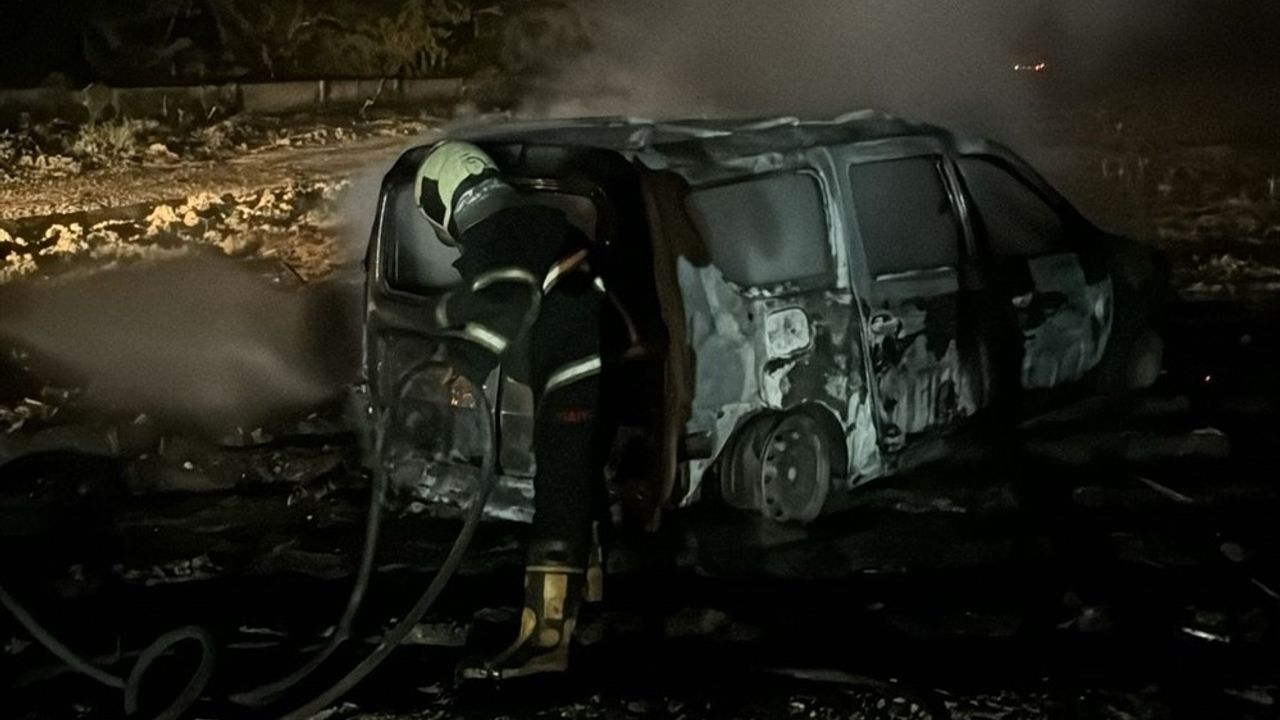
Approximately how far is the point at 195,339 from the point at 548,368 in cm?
541

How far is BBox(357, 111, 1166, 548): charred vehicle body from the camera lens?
5.17 meters

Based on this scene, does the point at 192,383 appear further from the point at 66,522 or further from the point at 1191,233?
the point at 1191,233

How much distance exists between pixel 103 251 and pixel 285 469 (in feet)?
19.2

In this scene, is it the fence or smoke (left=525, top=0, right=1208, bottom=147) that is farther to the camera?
smoke (left=525, top=0, right=1208, bottom=147)

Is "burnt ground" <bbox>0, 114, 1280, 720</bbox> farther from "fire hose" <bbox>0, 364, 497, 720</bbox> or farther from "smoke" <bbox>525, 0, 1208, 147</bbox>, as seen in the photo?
"smoke" <bbox>525, 0, 1208, 147</bbox>

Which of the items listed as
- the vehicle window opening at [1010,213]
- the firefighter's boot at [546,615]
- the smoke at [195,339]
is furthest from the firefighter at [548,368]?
the smoke at [195,339]

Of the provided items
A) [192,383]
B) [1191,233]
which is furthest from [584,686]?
[1191,233]

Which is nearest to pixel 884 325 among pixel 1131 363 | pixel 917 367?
pixel 917 367

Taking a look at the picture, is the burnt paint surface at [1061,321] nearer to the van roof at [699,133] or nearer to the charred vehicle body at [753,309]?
the charred vehicle body at [753,309]

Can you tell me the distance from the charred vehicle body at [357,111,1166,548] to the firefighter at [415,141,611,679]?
0.19m

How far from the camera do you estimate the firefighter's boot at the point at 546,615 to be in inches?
182

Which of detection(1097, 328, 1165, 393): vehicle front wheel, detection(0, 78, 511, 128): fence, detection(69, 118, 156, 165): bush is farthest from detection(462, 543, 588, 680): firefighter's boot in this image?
detection(0, 78, 511, 128): fence

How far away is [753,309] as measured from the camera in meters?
5.40

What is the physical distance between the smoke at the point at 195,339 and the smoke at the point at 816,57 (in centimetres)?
863
